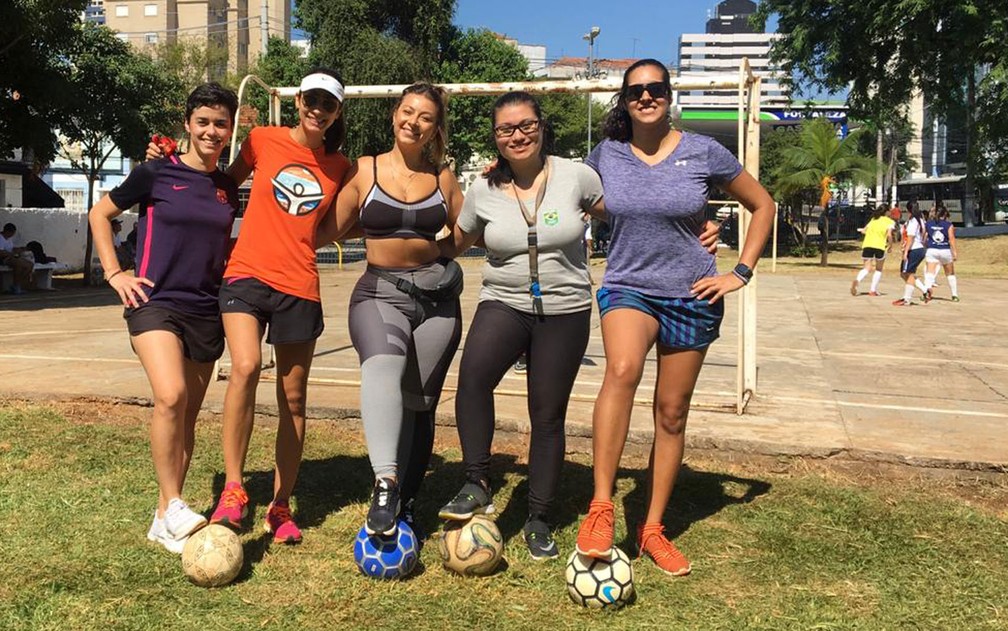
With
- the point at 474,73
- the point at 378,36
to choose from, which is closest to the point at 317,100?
the point at 378,36

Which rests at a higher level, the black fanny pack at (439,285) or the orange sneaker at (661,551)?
the black fanny pack at (439,285)

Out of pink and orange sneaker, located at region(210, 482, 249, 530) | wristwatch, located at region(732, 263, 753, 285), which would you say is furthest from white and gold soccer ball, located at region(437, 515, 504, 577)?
wristwatch, located at region(732, 263, 753, 285)

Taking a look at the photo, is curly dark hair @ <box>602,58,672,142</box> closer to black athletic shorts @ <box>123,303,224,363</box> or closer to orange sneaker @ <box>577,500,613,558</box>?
orange sneaker @ <box>577,500,613,558</box>

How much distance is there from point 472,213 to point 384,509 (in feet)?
4.37

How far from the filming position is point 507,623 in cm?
334

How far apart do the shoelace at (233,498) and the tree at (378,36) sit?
32318mm

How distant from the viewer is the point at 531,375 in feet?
13.0

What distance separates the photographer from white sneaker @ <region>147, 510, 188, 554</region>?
3.86 metres

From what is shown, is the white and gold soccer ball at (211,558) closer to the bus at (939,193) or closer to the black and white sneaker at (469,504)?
the black and white sneaker at (469,504)

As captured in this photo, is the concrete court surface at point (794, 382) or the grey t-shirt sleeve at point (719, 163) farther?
the concrete court surface at point (794, 382)

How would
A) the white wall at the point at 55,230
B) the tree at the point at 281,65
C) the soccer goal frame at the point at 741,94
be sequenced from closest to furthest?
the soccer goal frame at the point at 741,94 → the white wall at the point at 55,230 → the tree at the point at 281,65

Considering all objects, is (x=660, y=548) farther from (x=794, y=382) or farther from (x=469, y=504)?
(x=794, y=382)

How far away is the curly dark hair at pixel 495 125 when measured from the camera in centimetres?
392

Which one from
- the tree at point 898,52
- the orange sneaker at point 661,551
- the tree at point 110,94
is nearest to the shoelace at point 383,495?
the orange sneaker at point 661,551
